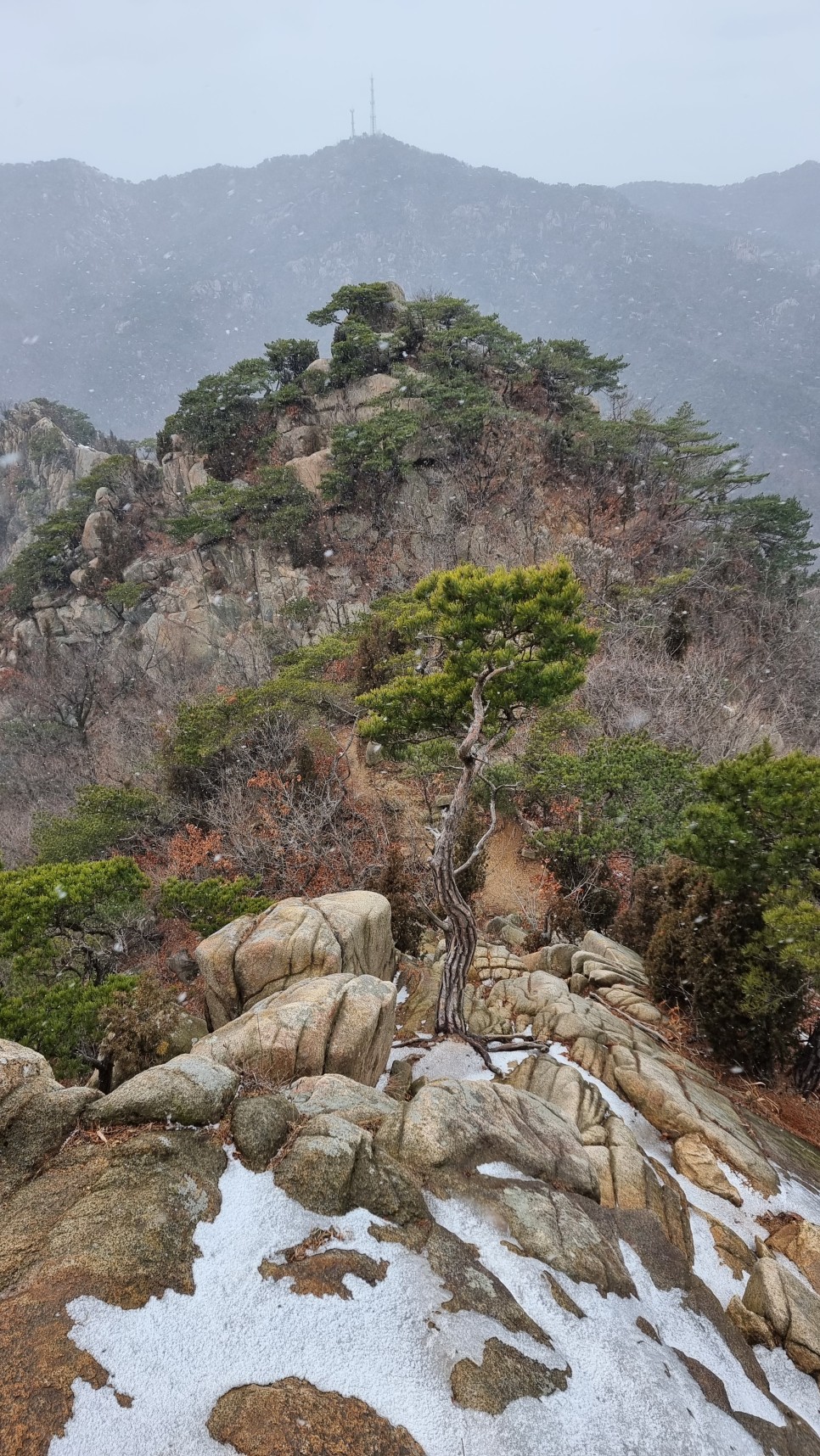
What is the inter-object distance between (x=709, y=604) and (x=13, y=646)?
104 ft

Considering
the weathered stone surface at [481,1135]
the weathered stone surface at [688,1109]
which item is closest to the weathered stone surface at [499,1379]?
the weathered stone surface at [481,1135]

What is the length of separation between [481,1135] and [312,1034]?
1.59 metres

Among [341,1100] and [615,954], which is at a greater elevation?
[341,1100]

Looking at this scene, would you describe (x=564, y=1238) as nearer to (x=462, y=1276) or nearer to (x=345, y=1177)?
(x=462, y=1276)

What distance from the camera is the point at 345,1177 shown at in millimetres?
3541

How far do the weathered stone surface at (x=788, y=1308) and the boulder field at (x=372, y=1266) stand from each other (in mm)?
16

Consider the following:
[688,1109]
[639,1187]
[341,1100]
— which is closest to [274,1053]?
[341,1100]

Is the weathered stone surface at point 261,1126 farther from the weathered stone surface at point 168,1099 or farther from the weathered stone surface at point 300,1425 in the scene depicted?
the weathered stone surface at point 300,1425

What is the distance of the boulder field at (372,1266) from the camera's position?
255 cm

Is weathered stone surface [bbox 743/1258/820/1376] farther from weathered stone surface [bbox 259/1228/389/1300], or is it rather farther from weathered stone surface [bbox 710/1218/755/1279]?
weathered stone surface [bbox 259/1228/389/1300]

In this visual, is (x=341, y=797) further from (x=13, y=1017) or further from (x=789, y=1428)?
(x=789, y=1428)

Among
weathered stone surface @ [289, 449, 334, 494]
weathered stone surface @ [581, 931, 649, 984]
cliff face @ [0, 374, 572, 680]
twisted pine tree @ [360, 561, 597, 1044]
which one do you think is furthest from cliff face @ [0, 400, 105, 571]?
weathered stone surface @ [581, 931, 649, 984]

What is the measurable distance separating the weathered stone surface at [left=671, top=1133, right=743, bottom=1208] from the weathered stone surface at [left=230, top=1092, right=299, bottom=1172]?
354 centimetres

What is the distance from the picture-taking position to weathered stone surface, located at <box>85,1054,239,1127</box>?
3.63 meters
